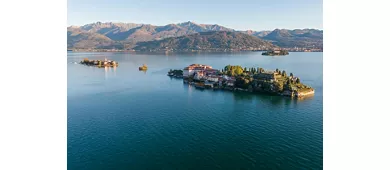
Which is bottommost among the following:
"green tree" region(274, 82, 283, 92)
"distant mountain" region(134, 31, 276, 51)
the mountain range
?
"green tree" region(274, 82, 283, 92)

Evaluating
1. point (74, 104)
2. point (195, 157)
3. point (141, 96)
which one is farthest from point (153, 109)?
point (195, 157)

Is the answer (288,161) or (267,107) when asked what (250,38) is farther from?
(288,161)

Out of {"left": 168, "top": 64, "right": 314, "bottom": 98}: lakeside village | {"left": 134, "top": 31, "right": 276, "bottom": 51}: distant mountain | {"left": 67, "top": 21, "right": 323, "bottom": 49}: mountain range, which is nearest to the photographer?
{"left": 168, "top": 64, "right": 314, "bottom": 98}: lakeside village

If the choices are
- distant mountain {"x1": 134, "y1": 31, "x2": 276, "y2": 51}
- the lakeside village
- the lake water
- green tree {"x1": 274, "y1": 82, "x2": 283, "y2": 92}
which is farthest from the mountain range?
the lake water

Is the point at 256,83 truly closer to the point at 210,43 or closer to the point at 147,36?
the point at 210,43

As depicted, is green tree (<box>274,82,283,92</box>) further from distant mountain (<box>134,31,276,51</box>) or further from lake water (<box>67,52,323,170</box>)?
distant mountain (<box>134,31,276,51</box>)
